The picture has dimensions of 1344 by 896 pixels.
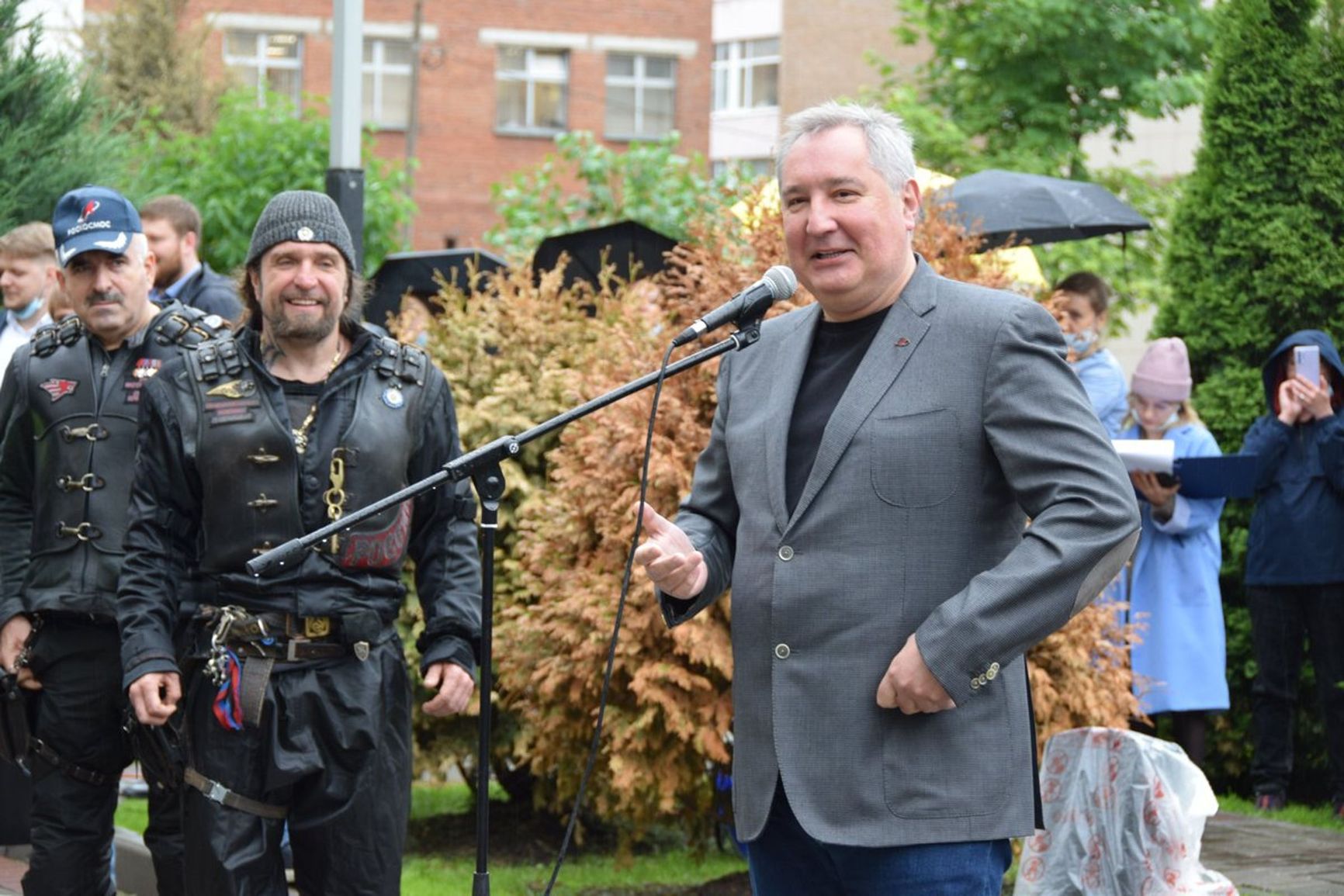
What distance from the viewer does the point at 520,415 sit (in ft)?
27.3

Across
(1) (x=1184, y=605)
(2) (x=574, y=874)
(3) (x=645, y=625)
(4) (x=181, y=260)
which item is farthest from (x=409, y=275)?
(3) (x=645, y=625)

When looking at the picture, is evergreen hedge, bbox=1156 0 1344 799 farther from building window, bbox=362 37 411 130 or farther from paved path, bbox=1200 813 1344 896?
building window, bbox=362 37 411 130

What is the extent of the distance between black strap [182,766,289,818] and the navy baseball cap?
1.95 metres

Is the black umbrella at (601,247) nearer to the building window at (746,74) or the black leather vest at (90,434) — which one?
the black leather vest at (90,434)

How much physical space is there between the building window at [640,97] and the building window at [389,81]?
14.6 ft

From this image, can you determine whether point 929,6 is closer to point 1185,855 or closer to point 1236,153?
point 1236,153

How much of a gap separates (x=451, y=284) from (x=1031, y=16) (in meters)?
14.3

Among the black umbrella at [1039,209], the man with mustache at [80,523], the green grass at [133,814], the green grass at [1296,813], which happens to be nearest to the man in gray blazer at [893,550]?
the man with mustache at [80,523]

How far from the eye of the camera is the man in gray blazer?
3.55m

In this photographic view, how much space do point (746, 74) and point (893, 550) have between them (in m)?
44.7

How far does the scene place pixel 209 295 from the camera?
A: 8.34 meters

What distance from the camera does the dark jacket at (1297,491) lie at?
911 centimetres

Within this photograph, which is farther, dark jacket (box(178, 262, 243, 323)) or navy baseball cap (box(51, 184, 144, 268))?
dark jacket (box(178, 262, 243, 323))

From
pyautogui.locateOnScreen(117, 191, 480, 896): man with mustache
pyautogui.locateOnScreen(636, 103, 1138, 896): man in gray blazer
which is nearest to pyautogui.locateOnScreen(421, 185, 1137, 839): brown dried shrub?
pyautogui.locateOnScreen(117, 191, 480, 896): man with mustache
